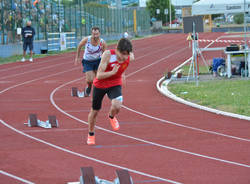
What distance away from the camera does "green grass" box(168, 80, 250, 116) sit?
478 inches

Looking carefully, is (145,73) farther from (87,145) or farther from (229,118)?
(87,145)

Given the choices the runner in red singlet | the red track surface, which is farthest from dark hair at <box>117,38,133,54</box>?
the red track surface

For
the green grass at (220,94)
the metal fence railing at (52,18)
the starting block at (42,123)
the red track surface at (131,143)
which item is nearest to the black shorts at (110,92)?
the red track surface at (131,143)

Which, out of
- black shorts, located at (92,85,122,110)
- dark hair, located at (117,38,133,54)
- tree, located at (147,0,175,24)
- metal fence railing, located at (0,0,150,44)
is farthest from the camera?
tree, located at (147,0,175,24)

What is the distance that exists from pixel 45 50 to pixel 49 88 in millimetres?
17872

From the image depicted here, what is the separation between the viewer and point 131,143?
8.73m

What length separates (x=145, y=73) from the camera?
21188 millimetres

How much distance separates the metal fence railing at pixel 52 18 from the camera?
3095cm

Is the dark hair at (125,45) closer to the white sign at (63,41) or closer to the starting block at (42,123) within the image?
the starting block at (42,123)

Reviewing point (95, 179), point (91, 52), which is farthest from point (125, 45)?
point (91, 52)

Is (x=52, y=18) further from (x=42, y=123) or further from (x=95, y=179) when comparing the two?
(x=95, y=179)

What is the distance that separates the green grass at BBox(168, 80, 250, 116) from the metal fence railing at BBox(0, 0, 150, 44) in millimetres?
16801

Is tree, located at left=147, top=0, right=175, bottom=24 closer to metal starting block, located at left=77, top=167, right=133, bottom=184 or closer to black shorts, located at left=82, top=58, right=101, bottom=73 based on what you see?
black shorts, located at left=82, top=58, right=101, bottom=73

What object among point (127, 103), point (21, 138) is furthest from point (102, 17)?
point (21, 138)
